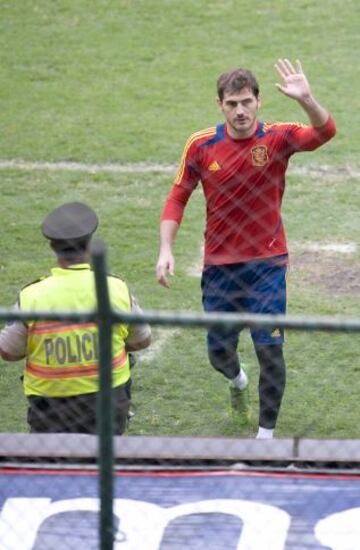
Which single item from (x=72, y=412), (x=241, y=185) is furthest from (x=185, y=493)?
(x=241, y=185)

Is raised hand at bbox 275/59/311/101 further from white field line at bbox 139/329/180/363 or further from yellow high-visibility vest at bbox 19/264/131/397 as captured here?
white field line at bbox 139/329/180/363

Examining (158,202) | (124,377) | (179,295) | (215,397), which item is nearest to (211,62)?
(158,202)

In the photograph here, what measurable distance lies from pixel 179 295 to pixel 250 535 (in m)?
4.21

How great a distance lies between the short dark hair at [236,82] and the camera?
25.8 feet

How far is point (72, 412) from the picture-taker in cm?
699

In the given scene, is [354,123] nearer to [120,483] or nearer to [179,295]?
[179,295]

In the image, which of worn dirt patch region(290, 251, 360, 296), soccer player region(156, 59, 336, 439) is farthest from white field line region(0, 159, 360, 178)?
soccer player region(156, 59, 336, 439)

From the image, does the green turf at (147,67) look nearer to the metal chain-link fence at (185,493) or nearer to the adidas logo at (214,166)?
the adidas logo at (214,166)

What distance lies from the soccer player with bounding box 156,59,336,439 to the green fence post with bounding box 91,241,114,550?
9.06 feet

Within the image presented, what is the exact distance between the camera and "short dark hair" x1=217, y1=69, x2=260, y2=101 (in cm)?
787

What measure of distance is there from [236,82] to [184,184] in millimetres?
655

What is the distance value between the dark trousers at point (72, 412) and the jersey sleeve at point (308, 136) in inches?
68.3

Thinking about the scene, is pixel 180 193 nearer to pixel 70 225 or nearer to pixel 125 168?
pixel 70 225

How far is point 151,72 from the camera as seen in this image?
635 inches
